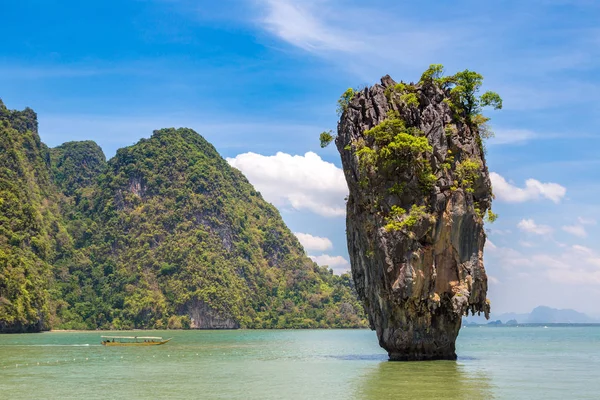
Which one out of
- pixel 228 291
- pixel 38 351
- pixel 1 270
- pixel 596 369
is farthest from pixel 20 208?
pixel 596 369

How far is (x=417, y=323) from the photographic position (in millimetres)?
33844

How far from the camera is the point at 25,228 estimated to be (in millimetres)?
105438

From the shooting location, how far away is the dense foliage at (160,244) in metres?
121

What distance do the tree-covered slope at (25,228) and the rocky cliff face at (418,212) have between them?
6489 centimetres

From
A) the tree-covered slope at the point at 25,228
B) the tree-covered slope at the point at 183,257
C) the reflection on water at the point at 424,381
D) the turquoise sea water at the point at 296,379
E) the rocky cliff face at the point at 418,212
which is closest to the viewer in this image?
the reflection on water at the point at 424,381

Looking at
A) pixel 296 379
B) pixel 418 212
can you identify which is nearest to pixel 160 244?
pixel 418 212

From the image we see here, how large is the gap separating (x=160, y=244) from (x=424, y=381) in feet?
375

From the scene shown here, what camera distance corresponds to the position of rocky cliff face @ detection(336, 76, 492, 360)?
33.0 metres

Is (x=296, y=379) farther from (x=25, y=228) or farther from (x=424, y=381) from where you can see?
(x=25, y=228)

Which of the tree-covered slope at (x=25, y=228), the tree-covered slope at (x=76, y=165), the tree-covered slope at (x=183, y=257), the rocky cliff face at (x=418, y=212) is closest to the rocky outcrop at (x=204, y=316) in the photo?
the tree-covered slope at (x=183, y=257)

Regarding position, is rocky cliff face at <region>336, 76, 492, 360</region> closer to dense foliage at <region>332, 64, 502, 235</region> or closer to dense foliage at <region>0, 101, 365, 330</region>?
dense foliage at <region>332, 64, 502, 235</region>

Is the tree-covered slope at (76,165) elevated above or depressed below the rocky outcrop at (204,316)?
above

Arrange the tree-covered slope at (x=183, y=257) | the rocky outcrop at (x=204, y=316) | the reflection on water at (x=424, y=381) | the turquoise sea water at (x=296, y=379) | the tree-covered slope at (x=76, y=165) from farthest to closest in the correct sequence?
the tree-covered slope at (x=76, y=165) → the tree-covered slope at (x=183, y=257) → the rocky outcrop at (x=204, y=316) → the turquoise sea water at (x=296, y=379) → the reflection on water at (x=424, y=381)

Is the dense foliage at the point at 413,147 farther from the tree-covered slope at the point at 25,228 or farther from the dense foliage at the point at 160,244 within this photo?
the dense foliage at the point at 160,244
